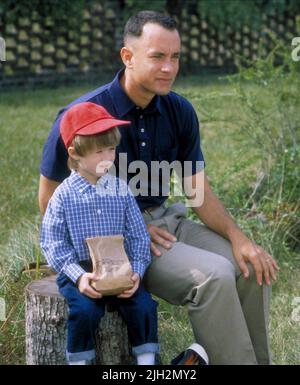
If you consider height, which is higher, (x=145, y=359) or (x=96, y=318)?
(x=96, y=318)

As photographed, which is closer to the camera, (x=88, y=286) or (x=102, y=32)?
(x=88, y=286)

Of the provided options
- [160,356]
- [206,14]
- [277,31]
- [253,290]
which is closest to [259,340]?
[253,290]

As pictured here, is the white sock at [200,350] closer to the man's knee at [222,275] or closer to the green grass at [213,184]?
the man's knee at [222,275]

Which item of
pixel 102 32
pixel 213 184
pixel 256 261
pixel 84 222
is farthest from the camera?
pixel 102 32

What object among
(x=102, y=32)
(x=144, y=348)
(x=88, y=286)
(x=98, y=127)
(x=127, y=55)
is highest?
(x=127, y=55)

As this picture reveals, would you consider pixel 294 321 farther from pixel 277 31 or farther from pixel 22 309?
pixel 277 31

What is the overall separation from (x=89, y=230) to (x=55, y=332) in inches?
15.7

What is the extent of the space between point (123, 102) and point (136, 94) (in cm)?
6

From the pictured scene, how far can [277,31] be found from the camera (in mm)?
14656

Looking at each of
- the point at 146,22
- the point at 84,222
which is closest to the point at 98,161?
the point at 84,222

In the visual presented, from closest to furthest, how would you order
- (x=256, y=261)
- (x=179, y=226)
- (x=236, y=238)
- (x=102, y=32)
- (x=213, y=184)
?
(x=256, y=261) < (x=236, y=238) < (x=179, y=226) < (x=213, y=184) < (x=102, y=32)

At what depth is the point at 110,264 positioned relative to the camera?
9.72ft

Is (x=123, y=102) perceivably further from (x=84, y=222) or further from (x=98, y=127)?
(x=84, y=222)

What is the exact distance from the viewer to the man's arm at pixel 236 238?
3.23 metres
